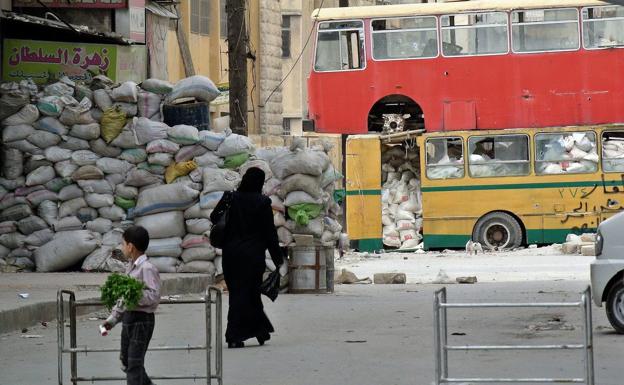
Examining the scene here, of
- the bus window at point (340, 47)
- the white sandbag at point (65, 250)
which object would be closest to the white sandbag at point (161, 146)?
the white sandbag at point (65, 250)

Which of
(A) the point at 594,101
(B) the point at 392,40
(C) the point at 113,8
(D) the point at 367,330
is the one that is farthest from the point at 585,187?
(D) the point at 367,330

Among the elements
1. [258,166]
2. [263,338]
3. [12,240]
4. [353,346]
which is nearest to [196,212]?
[258,166]

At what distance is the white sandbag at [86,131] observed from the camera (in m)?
19.6

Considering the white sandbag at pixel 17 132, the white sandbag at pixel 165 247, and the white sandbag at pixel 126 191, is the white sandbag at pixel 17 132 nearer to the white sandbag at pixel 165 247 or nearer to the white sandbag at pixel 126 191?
the white sandbag at pixel 126 191

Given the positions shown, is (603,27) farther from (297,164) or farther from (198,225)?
(198,225)

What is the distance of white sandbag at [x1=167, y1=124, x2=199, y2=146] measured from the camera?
19531 mm

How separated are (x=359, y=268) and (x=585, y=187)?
6881 mm

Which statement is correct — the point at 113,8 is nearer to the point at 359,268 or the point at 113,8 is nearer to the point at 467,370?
the point at 359,268

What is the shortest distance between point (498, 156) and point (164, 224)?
14.6m

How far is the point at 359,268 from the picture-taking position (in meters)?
27.1

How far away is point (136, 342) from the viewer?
8.47 m

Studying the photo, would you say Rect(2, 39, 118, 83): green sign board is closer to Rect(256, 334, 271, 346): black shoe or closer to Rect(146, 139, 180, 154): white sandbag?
Rect(146, 139, 180, 154): white sandbag

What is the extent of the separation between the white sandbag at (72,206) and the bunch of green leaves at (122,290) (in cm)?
1162

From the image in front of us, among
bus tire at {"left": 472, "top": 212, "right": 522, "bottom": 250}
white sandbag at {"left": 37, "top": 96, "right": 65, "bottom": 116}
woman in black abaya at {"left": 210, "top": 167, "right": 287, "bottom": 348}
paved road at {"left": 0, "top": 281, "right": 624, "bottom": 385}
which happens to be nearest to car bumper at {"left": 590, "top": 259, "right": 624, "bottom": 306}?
paved road at {"left": 0, "top": 281, "right": 624, "bottom": 385}
